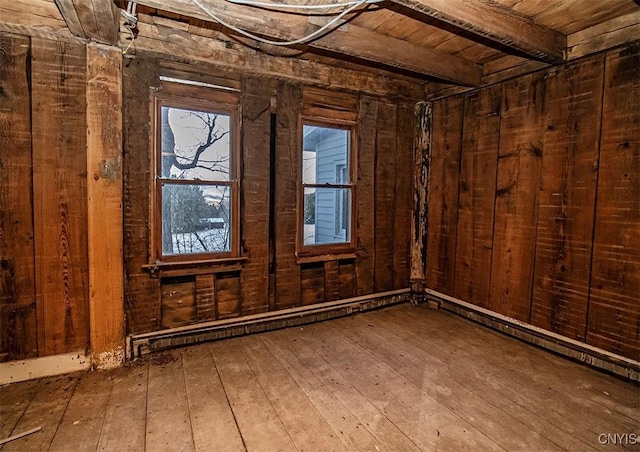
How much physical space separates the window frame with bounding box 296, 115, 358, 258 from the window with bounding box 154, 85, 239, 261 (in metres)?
0.56

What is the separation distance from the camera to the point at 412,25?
2277 mm

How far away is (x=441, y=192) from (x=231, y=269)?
7.22 ft

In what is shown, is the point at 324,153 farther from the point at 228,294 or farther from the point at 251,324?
the point at 251,324

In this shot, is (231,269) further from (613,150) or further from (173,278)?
(613,150)

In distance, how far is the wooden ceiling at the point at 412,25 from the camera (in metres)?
1.82

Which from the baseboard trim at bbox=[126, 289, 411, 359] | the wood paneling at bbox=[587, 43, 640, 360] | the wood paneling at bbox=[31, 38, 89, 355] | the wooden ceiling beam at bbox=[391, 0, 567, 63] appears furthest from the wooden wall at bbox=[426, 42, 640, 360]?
the wood paneling at bbox=[31, 38, 89, 355]

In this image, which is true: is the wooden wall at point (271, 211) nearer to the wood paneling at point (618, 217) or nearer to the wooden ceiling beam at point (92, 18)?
the wooden ceiling beam at point (92, 18)

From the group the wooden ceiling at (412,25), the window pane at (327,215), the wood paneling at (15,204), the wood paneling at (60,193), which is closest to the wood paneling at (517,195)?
the wooden ceiling at (412,25)

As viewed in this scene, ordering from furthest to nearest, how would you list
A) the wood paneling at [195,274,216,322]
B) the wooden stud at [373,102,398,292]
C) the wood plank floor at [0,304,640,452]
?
the wooden stud at [373,102,398,292] → the wood paneling at [195,274,216,322] → the wood plank floor at [0,304,640,452]

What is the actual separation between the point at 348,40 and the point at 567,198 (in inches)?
75.6

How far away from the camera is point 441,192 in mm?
3410

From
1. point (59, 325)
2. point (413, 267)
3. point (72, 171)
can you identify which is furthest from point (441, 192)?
point (59, 325)

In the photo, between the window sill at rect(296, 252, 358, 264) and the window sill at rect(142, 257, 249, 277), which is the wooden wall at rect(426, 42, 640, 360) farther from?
the window sill at rect(142, 257, 249, 277)

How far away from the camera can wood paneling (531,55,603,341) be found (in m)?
2.29
